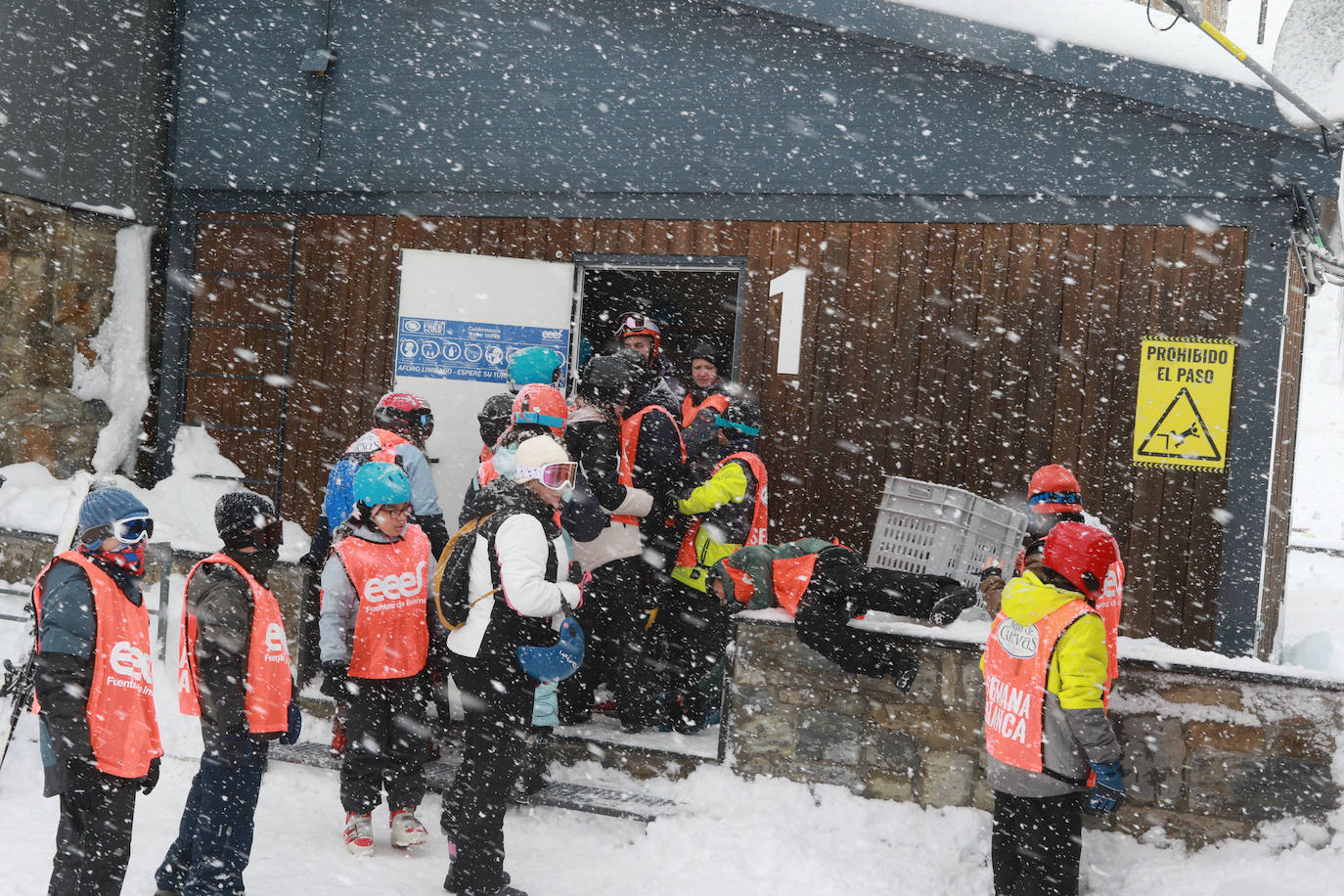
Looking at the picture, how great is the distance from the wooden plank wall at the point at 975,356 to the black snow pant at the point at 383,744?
9.94 feet

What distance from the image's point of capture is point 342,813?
217 inches

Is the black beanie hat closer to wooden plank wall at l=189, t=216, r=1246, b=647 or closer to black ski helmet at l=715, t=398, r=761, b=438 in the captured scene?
black ski helmet at l=715, t=398, r=761, b=438

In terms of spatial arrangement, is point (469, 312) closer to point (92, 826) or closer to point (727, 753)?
Answer: point (727, 753)

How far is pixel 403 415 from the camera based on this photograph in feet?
19.1

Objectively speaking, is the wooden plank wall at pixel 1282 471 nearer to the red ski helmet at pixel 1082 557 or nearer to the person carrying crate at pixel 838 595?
the person carrying crate at pixel 838 595

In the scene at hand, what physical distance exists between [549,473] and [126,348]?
5.78 meters

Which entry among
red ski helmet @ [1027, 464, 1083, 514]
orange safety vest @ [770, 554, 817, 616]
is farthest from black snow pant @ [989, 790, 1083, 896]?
orange safety vest @ [770, 554, 817, 616]

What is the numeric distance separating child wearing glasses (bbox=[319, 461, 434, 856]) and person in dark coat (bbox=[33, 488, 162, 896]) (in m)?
0.98

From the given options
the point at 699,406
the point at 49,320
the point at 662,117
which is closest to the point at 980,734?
the point at 699,406

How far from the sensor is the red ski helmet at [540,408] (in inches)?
187

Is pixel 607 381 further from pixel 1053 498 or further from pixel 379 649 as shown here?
pixel 1053 498

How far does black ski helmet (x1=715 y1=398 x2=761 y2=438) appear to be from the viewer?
5891mm

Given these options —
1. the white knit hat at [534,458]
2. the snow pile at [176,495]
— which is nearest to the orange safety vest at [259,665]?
the white knit hat at [534,458]

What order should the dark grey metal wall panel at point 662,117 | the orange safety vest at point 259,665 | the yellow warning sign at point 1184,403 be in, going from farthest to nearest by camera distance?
the dark grey metal wall panel at point 662,117
the yellow warning sign at point 1184,403
the orange safety vest at point 259,665
